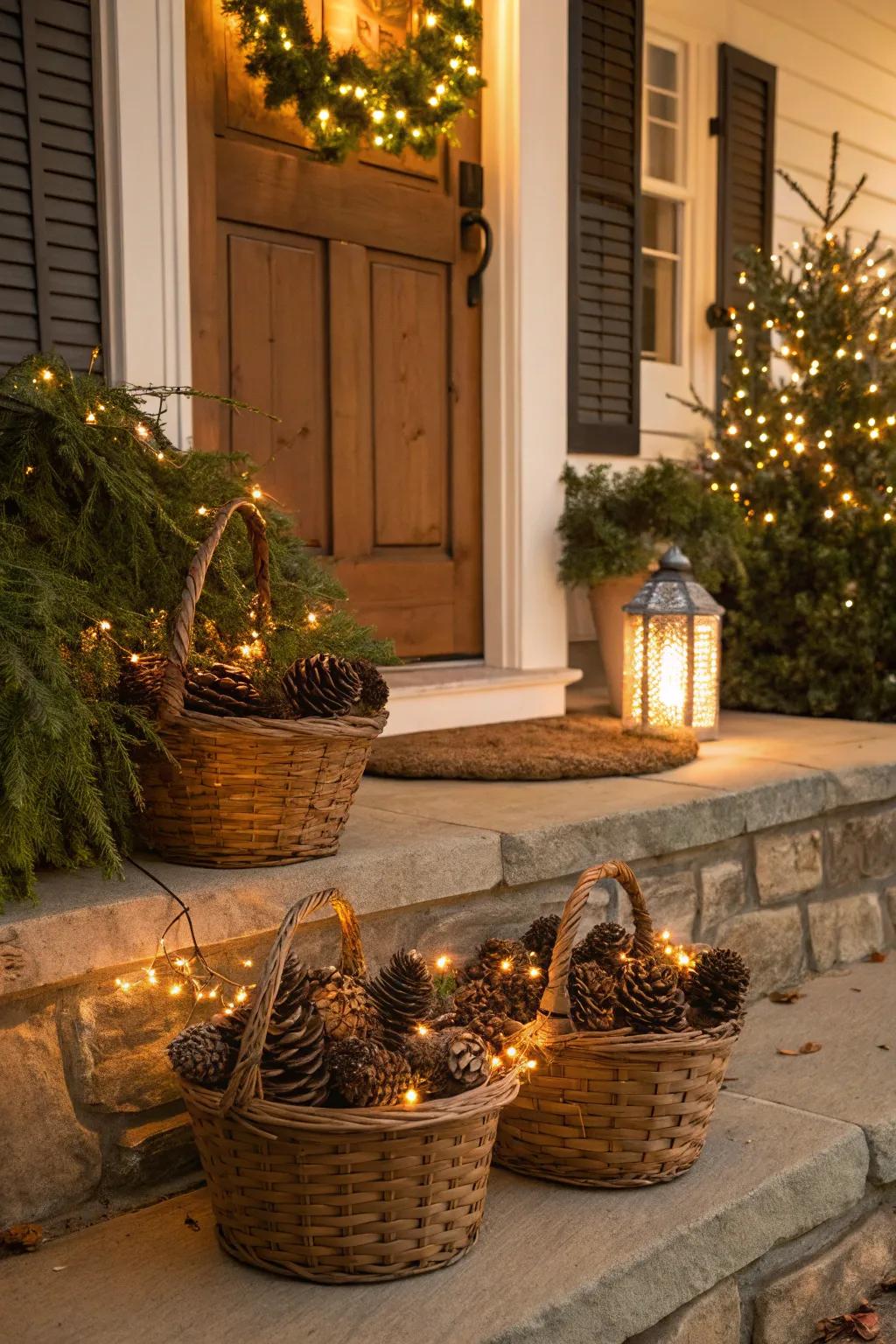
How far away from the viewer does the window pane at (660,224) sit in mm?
5016

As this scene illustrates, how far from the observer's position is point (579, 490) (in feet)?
14.1

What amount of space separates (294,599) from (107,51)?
142cm

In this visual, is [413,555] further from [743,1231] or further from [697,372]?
[743,1231]

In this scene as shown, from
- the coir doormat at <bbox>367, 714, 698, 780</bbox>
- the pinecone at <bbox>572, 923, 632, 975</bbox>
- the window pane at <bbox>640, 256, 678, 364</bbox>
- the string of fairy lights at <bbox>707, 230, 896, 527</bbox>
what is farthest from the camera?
the window pane at <bbox>640, 256, 678, 364</bbox>

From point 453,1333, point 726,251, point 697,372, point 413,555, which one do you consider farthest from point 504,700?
point 453,1333

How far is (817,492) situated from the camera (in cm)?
468

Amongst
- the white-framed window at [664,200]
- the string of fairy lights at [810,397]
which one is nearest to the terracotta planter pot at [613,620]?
the string of fairy lights at [810,397]

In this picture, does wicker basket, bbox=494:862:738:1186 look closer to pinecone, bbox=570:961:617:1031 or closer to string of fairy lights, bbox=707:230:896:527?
pinecone, bbox=570:961:617:1031

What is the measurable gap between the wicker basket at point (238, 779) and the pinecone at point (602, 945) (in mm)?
464

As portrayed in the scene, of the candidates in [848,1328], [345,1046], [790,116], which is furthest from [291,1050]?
[790,116]

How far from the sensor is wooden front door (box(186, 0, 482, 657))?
3.53m

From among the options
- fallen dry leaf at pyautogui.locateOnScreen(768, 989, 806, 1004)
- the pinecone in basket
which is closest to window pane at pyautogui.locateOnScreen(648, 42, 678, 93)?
fallen dry leaf at pyautogui.locateOnScreen(768, 989, 806, 1004)

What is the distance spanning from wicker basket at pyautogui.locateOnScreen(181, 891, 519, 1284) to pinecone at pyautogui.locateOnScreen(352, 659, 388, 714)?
49cm

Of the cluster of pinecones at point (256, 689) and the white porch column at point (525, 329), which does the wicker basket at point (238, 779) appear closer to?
the cluster of pinecones at point (256, 689)
